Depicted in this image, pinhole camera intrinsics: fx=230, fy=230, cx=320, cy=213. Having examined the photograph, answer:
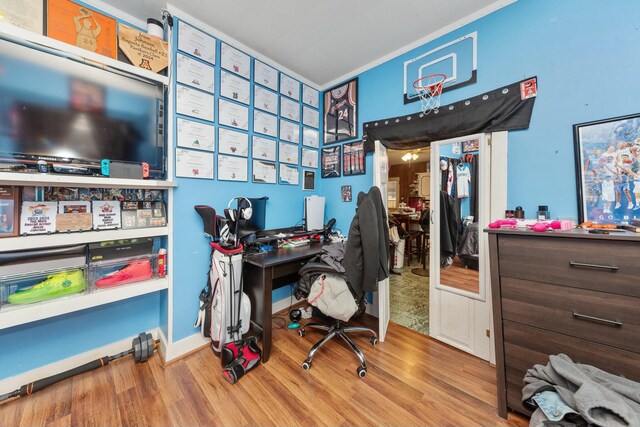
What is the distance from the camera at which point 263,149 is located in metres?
2.46

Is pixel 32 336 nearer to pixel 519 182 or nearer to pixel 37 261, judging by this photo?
pixel 37 261

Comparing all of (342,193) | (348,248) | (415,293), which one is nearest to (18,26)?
(348,248)

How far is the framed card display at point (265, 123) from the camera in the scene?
2391 millimetres

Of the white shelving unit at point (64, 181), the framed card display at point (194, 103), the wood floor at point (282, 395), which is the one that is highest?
the framed card display at point (194, 103)

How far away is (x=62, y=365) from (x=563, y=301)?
3139 mm

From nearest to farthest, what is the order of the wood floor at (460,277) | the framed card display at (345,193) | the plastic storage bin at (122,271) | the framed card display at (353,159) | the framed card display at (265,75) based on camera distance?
the plastic storage bin at (122,271)
the wood floor at (460,277)
the framed card display at (265,75)
the framed card display at (353,159)
the framed card display at (345,193)

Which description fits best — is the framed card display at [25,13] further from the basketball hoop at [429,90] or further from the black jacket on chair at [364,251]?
the basketball hoop at [429,90]

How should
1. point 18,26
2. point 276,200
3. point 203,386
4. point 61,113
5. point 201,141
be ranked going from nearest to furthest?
point 18,26
point 61,113
point 203,386
point 201,141
point 276,200

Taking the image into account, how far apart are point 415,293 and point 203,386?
2622mm

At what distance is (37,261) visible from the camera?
1.43 metres

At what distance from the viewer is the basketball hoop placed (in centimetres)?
211

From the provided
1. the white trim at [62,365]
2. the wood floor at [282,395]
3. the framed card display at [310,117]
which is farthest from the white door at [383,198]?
the white trim at [62,365]

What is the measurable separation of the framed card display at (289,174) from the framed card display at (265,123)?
14.9 inches

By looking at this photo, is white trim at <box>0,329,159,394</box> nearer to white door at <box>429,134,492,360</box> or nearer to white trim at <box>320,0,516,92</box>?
white door at <box>429,134,492,360</box>
